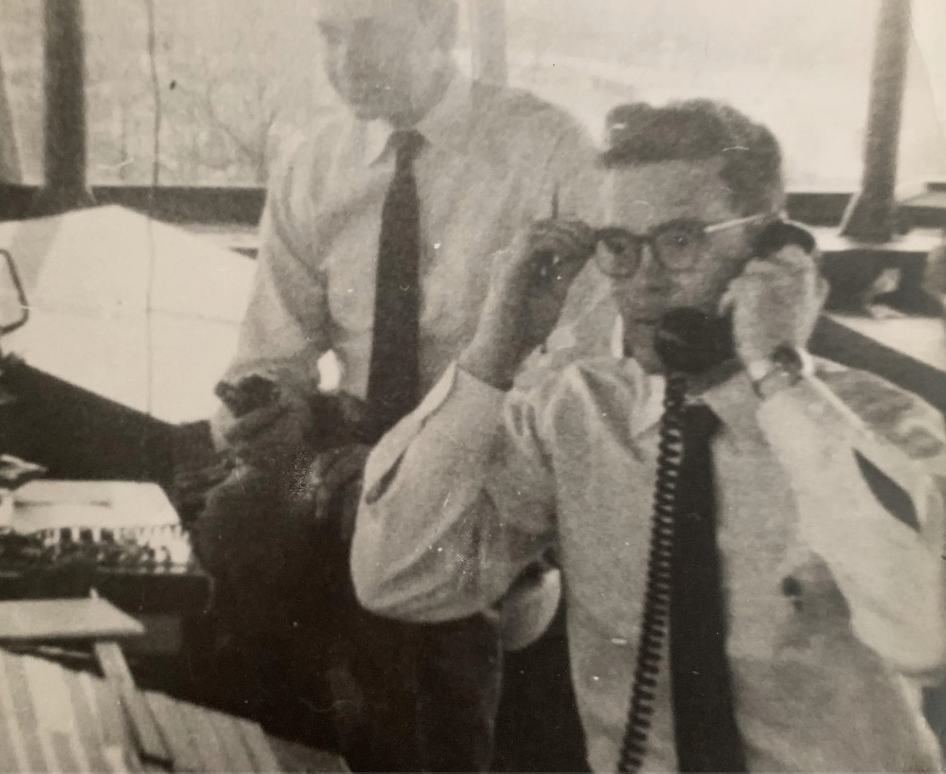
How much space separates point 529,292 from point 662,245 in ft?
0.65

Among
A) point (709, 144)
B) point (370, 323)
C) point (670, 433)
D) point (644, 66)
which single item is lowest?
point (670, 433)

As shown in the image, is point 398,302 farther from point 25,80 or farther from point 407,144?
point 25,80

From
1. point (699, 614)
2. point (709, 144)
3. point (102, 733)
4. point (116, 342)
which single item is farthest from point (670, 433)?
point (102, 733)

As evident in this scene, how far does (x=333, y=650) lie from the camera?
1335 millimetres

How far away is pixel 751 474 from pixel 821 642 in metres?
0.25

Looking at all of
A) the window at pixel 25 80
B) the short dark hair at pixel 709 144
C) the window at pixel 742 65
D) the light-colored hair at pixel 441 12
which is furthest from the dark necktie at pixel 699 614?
the window at pixel 25 80

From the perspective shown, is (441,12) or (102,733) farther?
(102,733)

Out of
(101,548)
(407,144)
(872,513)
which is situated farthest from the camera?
(101,548)

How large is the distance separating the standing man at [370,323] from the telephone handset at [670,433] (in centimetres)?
22

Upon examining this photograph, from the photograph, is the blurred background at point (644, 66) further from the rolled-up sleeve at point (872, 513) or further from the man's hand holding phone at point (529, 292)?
the rolled-up sleeve at point (872, 513)

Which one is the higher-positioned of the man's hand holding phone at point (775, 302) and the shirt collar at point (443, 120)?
the shirt collar at point (443, 120)

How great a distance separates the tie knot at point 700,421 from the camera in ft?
4.09

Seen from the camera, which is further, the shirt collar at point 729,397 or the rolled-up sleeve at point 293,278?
the rolled-up sleeve at point 293,278

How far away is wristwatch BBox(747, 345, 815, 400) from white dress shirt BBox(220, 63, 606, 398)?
10.0 inches
